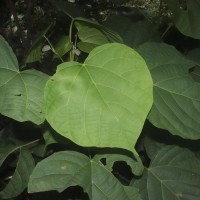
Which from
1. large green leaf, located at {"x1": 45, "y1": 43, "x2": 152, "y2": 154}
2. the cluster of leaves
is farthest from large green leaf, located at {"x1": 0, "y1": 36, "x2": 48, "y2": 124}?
large green leaf, located at {"x1": 45, "y1": 43, "x2": 152, "y2": 154}

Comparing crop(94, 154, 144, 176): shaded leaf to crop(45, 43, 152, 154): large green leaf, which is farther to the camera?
crop(94, 154, 144, 176): shaded leaf

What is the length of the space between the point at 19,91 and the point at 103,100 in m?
0.27

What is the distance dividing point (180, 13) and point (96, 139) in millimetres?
731

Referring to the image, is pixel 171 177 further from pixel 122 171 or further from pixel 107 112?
pixel 107 112

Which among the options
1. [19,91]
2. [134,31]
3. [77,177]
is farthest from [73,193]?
[134,31]

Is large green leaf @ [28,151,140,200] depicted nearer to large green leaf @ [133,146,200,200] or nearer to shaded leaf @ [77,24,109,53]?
large green leaf @ [133,146,200,200]

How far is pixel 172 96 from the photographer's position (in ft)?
3.72

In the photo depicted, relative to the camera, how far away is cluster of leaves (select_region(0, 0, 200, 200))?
2.98ft

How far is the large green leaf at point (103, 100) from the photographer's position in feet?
2.91

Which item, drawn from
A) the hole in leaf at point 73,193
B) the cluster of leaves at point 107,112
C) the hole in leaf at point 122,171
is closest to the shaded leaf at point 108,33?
the cluster of leaves at point 107,112

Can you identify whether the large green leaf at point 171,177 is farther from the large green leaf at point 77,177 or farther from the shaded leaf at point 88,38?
the shaded leaf at point 88,38

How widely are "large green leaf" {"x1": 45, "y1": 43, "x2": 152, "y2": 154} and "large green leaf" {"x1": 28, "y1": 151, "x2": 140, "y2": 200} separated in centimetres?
21

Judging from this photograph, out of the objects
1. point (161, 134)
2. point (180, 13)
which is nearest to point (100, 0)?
point (180, 13)

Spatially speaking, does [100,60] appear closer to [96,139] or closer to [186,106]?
[96,139]
